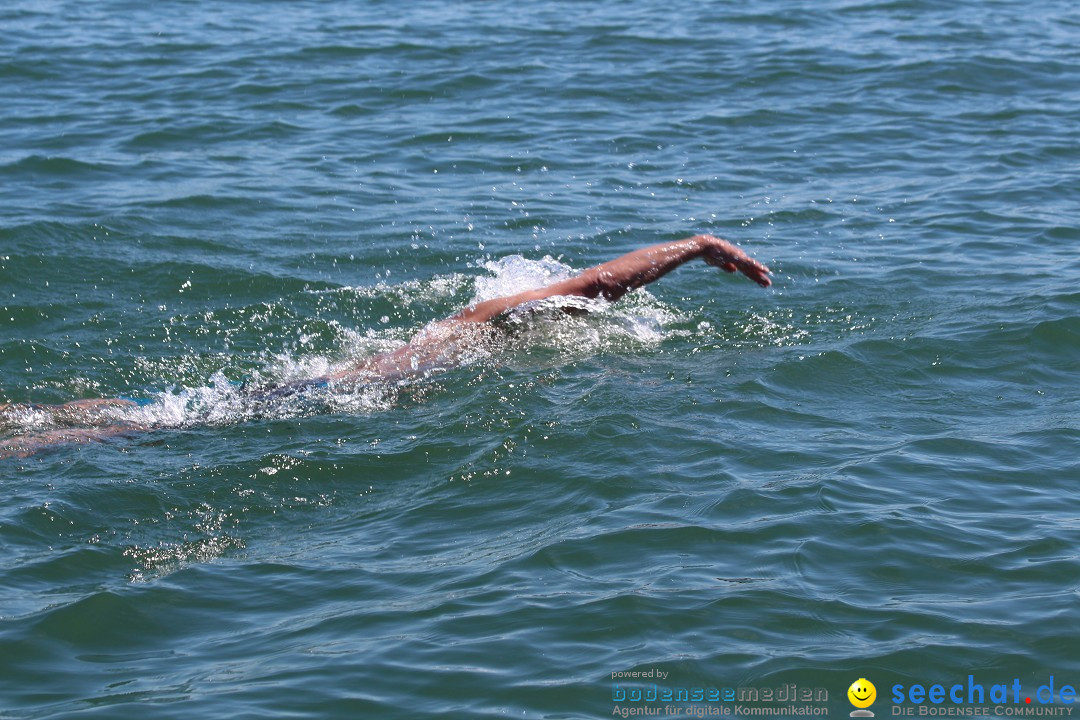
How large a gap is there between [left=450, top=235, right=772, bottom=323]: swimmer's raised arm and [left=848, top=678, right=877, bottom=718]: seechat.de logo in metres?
3.50

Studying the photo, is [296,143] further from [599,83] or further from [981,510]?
[981,510]

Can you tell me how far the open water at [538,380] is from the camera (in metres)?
5.34

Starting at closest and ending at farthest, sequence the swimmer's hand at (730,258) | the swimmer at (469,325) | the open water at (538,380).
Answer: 1. the open water at (538,380)
2. the swimmer at (469,325)
3. the swimmer's hand at (730,258)

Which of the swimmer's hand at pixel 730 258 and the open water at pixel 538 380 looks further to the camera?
the swimmer's hand at pixel 730 258

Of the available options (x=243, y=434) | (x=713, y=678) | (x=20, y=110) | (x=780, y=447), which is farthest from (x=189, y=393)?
(x=20, y=110)

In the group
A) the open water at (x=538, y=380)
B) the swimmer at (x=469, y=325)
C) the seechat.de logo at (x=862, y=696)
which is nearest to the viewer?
the seechat.de logo at (x=862, y=696)

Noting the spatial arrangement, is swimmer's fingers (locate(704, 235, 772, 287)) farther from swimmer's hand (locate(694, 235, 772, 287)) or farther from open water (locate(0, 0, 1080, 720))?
open water (locate(0, 0, 1080, 720))

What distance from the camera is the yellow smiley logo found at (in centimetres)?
495

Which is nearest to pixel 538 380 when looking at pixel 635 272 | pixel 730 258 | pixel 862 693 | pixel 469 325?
pixel 469 325

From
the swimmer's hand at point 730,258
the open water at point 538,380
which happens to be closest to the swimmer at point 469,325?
the swimmer's hand at point 730,258

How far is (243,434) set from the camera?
740 cm

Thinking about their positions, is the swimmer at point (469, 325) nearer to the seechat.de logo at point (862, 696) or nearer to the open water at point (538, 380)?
the open water at point (538, 380)

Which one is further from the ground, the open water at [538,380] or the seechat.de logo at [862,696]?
the open water at [538,380]

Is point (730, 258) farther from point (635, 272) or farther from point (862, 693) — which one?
point (862, 693)
